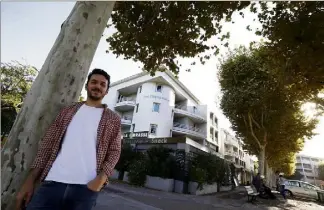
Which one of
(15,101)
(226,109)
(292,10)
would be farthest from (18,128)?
(15,101)

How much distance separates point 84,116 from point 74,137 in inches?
8.7

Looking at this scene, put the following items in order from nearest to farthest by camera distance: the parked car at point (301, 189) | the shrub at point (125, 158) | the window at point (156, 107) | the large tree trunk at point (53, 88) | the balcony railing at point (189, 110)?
1. the large tree trunk at point (53, 88)
2. the shrub at point (125, 158)
3. the parked car at point (301, 189)
4. the window at point (156, 107)
5. the balcony railing at point (189, 110)

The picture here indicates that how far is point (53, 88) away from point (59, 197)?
1070 mm

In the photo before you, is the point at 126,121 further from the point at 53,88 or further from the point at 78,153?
the point at 78,153

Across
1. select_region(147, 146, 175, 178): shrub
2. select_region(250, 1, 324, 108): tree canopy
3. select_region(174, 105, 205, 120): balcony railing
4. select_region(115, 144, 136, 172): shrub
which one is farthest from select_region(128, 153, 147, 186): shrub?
select_region(174, 105, 205, 120): balcony railing

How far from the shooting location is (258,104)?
18203 mm

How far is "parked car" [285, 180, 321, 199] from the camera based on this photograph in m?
18.9

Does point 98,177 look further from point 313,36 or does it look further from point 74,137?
point 313,36

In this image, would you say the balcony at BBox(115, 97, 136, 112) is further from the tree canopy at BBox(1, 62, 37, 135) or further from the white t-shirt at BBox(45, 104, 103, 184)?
the white t-shirt at BBox(45, 104, 103, 184)

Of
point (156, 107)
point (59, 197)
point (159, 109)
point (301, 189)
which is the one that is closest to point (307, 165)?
point (301, 189)

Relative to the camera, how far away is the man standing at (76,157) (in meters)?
1.74

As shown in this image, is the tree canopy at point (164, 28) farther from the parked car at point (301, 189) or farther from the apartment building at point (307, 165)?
the apartment building at point (307, 165)

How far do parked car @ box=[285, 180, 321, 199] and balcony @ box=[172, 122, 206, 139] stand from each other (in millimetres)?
13555

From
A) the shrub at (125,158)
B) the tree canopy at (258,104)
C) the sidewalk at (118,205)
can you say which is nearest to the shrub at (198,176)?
the shrub at (125,158)
